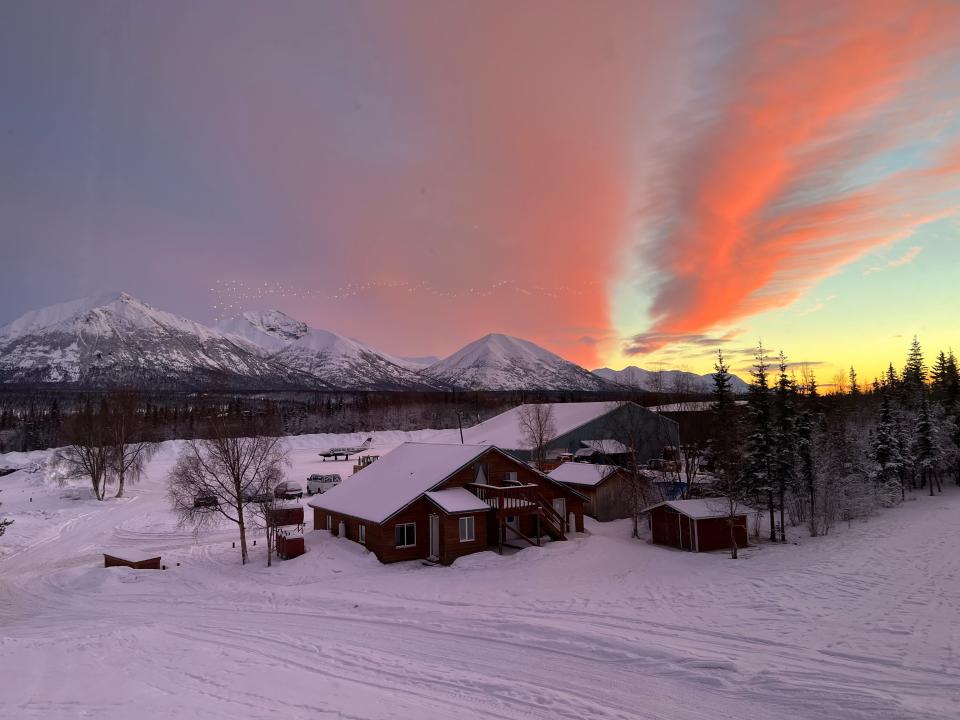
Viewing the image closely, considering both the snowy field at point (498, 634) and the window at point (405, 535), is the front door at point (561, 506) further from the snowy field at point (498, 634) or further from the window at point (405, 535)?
the window at point (405, 535)

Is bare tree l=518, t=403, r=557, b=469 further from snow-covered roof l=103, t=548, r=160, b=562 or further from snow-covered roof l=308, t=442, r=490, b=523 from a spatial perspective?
snow-covered roof l=103, t=548, r=160, b=562

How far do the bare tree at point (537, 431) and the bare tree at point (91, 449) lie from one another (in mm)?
42240

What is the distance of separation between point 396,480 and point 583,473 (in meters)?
17.3

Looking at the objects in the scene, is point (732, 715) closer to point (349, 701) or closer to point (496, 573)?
point (349, 701)

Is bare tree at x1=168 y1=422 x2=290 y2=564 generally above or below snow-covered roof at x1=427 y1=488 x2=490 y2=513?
above

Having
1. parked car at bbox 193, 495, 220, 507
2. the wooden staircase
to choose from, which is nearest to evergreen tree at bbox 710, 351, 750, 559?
the wooden staircase

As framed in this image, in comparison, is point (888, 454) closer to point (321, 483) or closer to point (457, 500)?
point (457, 500)

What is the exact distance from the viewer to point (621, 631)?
16.4 metres

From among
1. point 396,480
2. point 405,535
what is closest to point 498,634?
point 405,535

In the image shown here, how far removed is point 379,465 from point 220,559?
10.9 metres

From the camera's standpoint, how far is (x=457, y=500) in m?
28.7

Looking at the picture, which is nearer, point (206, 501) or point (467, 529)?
point (467, 529)

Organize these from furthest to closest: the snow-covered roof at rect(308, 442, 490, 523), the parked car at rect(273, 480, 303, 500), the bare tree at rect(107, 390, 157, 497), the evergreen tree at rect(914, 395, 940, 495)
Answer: the bare tree at rect(107, 390, 157, 497), the evergreen tree at rect(914, 395, 940, 495), the parked car at rect(273, 480, 303, 500), the snow-covered roof at rect(308, 442, 490, 523)

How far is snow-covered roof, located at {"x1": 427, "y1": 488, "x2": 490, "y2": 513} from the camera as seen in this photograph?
27.8 metres
